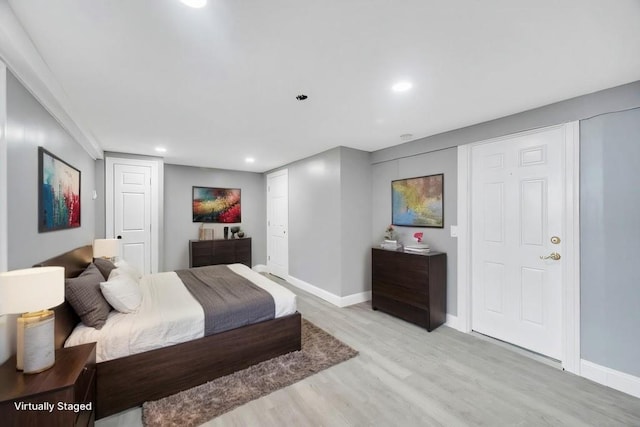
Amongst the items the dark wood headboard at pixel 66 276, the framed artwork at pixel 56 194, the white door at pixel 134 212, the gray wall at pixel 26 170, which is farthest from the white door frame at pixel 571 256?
the white door at pixel 134 212

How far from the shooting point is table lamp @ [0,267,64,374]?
124 cm

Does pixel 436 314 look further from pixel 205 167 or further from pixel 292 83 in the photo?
pixel 205 167

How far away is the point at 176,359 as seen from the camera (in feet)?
6.60

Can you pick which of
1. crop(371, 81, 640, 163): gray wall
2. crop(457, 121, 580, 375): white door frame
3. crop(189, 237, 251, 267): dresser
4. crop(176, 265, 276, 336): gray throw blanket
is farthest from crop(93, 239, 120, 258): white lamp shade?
crop(457, 121, 580, 375): white door frame

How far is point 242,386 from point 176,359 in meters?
0.55

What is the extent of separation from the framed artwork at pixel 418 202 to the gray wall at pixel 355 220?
0.46 m

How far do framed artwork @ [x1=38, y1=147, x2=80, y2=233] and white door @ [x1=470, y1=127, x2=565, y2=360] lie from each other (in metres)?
Result: 4.01

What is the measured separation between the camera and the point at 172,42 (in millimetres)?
1537

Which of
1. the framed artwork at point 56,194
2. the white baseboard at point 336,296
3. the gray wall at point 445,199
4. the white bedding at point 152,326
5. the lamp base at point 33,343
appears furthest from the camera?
the white baseboard at point 336,296

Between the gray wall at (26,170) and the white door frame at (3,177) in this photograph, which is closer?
the white door frame at (3,177)

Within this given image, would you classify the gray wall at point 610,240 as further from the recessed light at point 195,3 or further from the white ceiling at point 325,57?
the recessed light at point 195,3

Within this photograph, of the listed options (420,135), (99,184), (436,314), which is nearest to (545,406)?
(436,314)

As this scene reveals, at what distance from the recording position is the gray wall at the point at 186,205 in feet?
17.2

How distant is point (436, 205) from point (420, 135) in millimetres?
931
